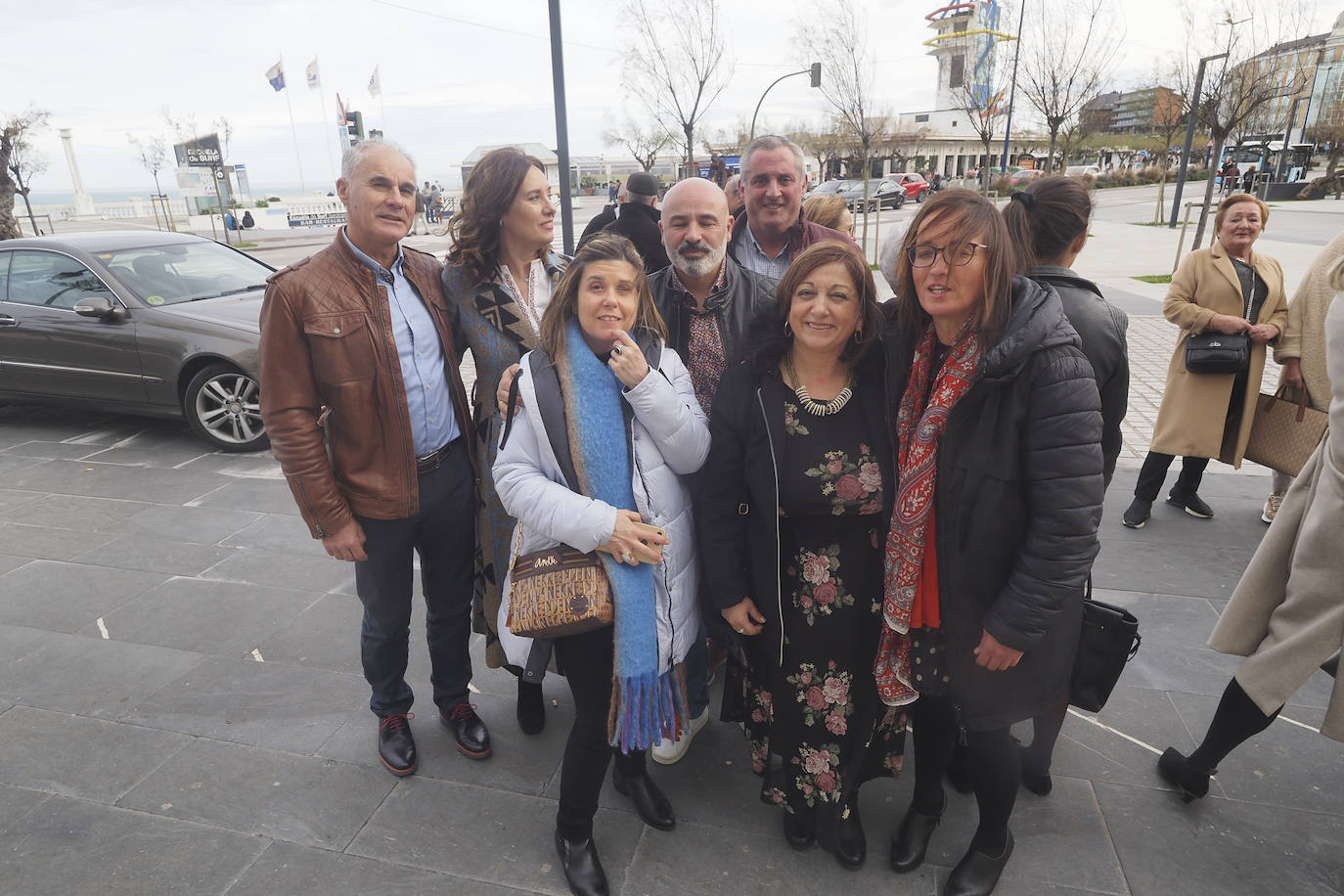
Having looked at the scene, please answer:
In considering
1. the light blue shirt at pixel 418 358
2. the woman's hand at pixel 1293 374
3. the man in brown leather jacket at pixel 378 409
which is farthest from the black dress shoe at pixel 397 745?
the woman's hand at pixel 1293 374

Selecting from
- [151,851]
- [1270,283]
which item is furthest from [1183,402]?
[151,851]

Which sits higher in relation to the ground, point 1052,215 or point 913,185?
point 1052,215

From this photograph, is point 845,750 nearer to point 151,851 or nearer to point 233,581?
point 151,851

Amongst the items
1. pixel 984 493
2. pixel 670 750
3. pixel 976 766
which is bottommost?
pixel 670 750

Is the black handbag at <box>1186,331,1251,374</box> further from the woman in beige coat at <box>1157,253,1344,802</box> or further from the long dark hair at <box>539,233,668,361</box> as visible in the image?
the long dark hair at <box>539,233,668,361</box>

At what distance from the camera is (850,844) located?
2203 millimetres

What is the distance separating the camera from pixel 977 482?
1779 millimetres

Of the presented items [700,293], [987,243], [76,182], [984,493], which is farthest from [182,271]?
[76,182]

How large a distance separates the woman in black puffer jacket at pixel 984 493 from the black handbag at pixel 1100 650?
0.41ft

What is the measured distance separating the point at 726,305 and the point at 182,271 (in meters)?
6.04

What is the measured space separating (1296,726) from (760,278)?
8.23ft

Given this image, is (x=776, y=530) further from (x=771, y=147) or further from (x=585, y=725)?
(x=771, y=147)

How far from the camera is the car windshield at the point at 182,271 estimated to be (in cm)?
621

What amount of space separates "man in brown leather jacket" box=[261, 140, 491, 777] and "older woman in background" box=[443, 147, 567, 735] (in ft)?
0.24
